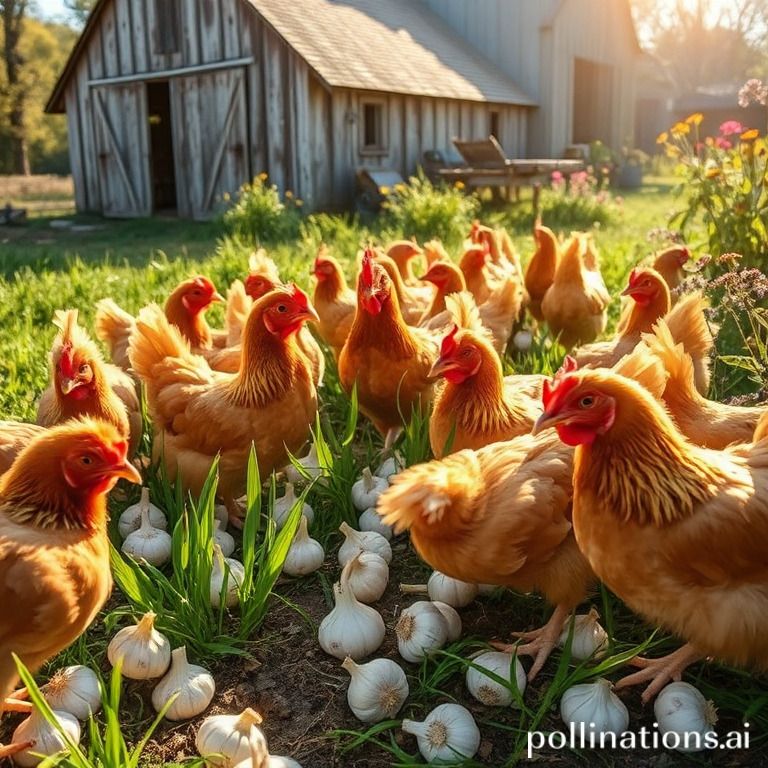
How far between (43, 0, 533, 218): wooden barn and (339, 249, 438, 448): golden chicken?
9802 mm

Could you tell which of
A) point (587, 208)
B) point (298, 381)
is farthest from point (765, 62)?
point (298, 381)

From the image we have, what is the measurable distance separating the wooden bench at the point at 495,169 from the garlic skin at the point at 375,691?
1152cm

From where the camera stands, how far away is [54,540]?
206 centimetres

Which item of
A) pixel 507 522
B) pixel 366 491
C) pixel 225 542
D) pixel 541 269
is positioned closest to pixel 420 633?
pixel 507 522

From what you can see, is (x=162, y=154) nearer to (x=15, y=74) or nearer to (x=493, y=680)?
(x=15, y=74)

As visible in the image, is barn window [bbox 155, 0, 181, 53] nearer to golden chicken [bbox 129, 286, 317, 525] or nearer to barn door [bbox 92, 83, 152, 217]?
barn door [bbox 92, 83, 152, 217]

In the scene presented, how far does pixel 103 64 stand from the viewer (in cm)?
1557

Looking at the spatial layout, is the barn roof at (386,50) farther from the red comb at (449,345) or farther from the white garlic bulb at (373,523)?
the white garlic bulb at (373,523)

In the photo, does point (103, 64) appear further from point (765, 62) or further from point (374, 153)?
point (765, 62)

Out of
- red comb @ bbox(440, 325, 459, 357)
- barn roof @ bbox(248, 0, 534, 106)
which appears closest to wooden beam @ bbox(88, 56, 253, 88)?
barn roof @ bbox(248, 0, 534, 106)

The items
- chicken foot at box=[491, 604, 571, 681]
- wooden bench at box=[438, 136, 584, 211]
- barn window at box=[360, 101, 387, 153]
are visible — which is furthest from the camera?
barn window at box=[360, 101, 387, 153]

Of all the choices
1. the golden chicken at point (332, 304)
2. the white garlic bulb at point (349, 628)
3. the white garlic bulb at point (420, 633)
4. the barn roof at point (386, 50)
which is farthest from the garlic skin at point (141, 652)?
the barn roof at point (386, 50)

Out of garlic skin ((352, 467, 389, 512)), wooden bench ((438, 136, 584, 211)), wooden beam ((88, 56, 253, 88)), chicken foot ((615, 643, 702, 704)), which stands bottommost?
chicken foot ((615, 643, 702, 704))

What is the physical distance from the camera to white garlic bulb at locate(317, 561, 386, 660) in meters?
2.38
